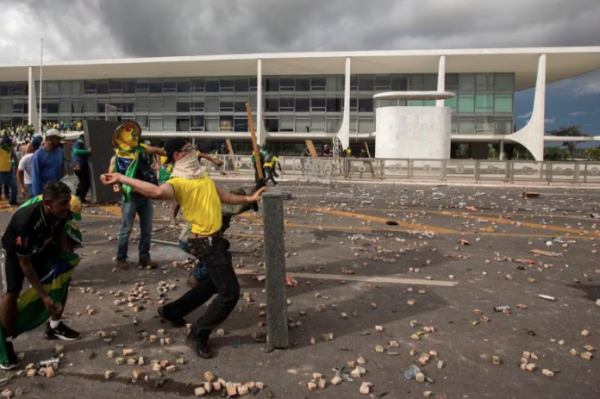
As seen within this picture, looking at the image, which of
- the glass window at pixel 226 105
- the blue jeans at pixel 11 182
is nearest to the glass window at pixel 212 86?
the glass window at pixel 226 105

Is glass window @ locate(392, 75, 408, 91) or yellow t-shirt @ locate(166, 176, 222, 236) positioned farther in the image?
glass window @ locate(392, 75, 408, 91)

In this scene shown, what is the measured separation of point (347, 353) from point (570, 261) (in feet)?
15.7

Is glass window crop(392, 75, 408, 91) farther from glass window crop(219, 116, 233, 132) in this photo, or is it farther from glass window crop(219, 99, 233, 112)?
glass window crop(219, 116, 233, 132)

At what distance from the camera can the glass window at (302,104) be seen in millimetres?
47375

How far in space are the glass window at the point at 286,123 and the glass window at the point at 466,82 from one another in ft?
54.5

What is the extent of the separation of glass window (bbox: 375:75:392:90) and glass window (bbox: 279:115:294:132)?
9.08 m

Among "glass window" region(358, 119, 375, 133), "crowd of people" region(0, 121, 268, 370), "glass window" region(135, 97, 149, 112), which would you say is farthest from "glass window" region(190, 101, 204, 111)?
"crowd of people" region(0, 121, 268, 370)

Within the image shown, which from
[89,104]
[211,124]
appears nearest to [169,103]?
[211,124]

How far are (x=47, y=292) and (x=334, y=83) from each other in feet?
150

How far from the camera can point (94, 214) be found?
10742 millimetres

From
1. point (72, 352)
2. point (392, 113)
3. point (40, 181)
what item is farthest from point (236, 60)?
point (72, 352)

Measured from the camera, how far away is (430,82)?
45.7m

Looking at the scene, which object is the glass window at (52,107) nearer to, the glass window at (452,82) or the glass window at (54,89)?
the glass window at (54,89)

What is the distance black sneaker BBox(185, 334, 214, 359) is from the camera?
12.2 ft
